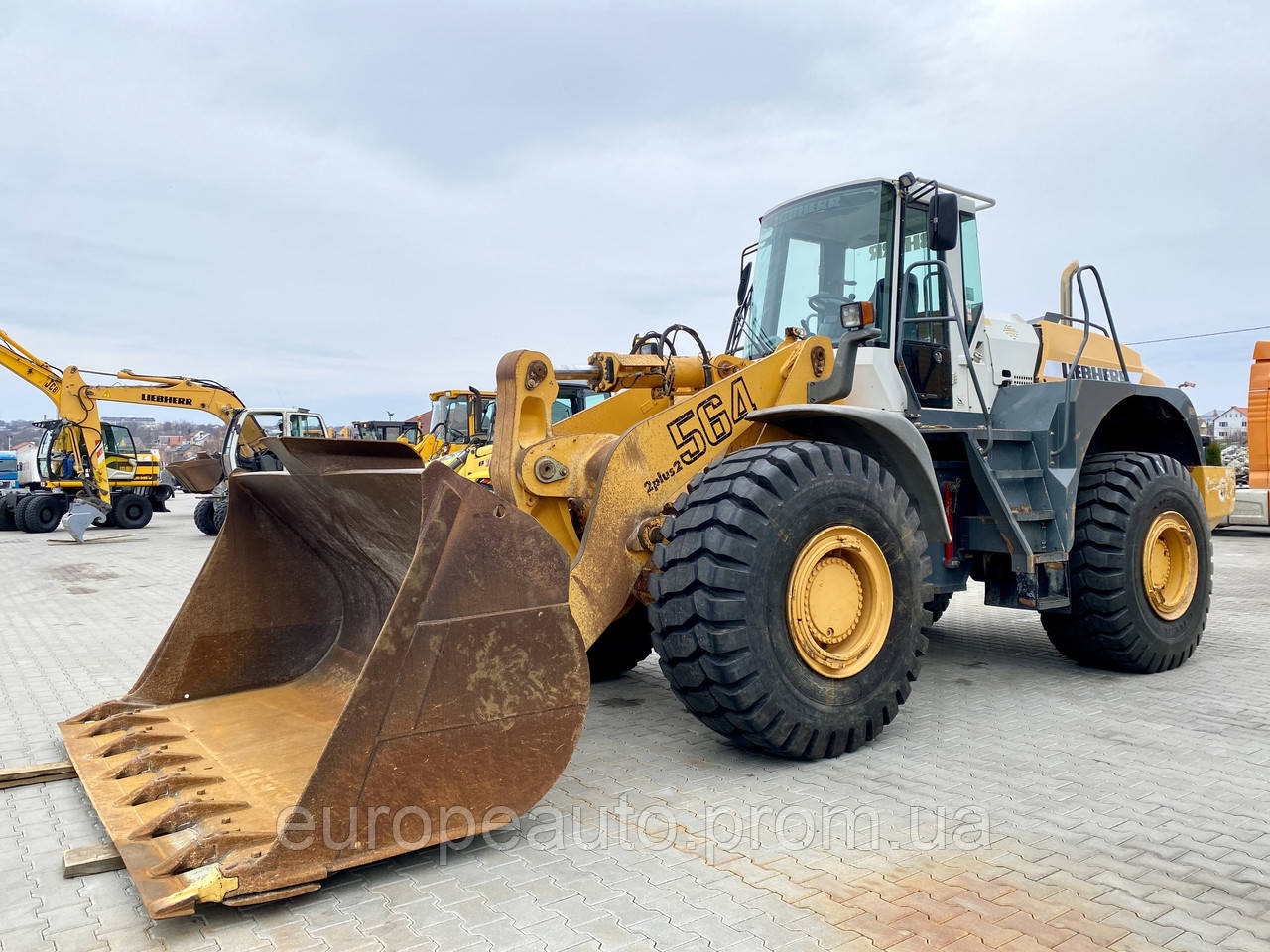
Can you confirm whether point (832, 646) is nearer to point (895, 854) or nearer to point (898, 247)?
point (895, 854)

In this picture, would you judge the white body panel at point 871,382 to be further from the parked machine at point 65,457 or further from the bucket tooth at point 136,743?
the parked machine at point 65,457

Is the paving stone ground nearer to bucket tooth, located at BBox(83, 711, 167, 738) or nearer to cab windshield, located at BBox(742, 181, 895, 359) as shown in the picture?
bucket tooth, located at BBox(83, 711, 167, 738)

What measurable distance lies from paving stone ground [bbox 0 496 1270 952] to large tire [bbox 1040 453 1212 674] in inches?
14.6

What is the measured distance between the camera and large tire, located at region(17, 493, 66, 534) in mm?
20453

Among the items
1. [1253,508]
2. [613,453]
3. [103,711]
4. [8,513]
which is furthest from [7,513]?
[1253,508]

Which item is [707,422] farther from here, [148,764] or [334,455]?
[148,764]

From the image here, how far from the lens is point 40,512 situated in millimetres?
20516

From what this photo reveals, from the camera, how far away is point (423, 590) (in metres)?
2.88

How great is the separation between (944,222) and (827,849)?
317 cm

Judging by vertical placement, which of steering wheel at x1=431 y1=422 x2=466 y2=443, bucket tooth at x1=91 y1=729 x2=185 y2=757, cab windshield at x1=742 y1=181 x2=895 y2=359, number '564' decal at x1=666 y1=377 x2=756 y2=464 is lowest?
bucket tooth at x1=91 y1=729 x2=185 y2=757

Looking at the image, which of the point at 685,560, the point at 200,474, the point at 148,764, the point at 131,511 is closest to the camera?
Result: the point at 148,764

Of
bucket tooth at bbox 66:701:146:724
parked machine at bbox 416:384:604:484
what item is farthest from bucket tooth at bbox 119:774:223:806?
parked machine at bbox 416:384:604:484

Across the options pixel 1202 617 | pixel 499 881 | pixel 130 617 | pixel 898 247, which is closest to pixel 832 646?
pixel 499 881

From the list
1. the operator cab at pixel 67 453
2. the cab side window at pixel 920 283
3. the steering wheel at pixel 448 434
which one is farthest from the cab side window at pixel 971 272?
the operator cab at pixel 67 453
